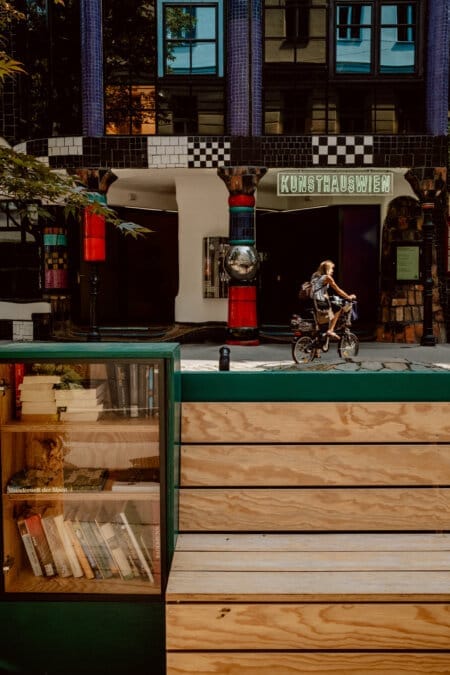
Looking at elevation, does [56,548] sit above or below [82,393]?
below

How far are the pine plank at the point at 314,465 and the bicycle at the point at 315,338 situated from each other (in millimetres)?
7993

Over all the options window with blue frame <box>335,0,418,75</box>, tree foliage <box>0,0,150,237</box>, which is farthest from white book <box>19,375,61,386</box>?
window with blue frame <box>335,0,418,75</box>

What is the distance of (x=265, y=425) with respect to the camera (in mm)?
3426

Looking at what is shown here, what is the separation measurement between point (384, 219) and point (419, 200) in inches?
49.8

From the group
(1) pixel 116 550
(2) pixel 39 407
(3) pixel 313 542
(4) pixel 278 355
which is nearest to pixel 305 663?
(3) pixel 313 542

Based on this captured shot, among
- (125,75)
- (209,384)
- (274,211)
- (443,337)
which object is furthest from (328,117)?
(209,384)

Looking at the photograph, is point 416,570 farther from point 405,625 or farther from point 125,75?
point 125,75

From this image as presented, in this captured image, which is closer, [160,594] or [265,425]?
[160,594]

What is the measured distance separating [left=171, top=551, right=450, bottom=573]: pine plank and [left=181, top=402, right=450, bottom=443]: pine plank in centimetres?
53

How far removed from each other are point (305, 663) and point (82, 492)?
1.26 m

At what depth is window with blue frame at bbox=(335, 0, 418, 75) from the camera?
46.9 ft

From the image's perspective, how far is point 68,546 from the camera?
3.34 metres

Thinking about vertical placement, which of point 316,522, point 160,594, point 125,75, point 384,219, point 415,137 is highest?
point 125,75

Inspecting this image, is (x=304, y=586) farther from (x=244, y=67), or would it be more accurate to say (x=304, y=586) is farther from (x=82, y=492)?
(x=244, y=67)
